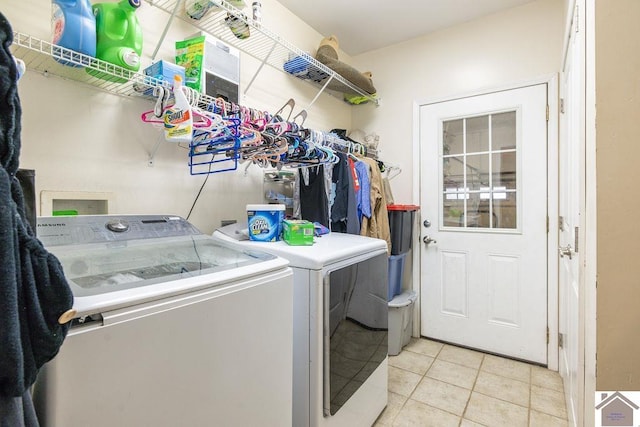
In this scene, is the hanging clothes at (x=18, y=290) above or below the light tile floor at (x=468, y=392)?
above

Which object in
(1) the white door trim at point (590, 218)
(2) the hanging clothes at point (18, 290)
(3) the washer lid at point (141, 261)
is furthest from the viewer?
(1) the white door trim at point (590, 218)

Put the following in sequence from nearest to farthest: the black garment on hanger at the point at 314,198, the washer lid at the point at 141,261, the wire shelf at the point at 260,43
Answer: the washer lid at the point at 141,261 < the wire shelf at the point at 260,43 < the black garment on hanger at the point at 314,198

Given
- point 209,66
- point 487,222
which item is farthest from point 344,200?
point 487,222

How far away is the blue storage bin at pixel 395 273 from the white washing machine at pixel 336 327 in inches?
30.6

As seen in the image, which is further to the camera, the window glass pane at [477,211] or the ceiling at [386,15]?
the window glass pane at [477,211]

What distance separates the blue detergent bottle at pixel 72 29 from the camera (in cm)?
109

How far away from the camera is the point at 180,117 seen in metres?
1.22

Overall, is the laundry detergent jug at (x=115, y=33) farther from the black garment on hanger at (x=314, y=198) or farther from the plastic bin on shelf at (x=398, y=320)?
the plastic bin on shelf at (x=398, y=320)

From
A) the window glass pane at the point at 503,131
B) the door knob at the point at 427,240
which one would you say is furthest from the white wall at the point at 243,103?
the door knob at the point at 427,240

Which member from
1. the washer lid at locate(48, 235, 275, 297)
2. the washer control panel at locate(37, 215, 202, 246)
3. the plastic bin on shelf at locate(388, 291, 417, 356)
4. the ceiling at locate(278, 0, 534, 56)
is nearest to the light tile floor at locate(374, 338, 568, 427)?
the plastic bin on shelf at locate(388, 291, 417, 356)

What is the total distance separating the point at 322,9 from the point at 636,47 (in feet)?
6.50

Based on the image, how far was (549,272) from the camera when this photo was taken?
2.32m

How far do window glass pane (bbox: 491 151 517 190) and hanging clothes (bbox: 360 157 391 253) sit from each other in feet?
3.11

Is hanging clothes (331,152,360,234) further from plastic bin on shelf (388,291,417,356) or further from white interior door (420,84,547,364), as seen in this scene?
white interior door (420,84,547,364)
